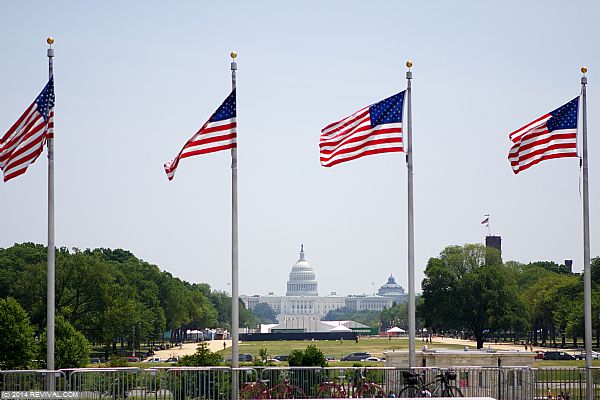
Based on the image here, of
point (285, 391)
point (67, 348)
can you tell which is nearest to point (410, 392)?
point (285, 391)

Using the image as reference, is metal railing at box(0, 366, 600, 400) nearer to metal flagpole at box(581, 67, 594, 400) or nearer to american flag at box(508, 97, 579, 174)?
metal flagpole at box(581, 67, 594, 400)

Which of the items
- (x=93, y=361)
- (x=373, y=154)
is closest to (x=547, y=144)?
(x=373, y=154)

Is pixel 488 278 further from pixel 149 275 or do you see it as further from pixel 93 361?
pixel 149 275

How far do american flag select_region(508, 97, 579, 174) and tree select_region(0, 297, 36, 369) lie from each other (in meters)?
41.2

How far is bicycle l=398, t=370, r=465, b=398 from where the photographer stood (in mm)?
31734

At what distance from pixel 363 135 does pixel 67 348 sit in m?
44.7

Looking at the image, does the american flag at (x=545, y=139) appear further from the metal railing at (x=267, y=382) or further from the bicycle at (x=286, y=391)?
the bicycle at (x=286, y=391)

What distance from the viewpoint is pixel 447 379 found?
31750 mm

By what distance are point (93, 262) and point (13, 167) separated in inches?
2940

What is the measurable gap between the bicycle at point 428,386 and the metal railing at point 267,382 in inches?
1.8

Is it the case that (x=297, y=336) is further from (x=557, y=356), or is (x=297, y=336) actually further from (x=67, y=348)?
(x=67, y=348)

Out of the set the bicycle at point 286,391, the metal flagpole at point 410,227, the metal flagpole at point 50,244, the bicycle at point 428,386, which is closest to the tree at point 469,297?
the metal flagpole at point 410,227

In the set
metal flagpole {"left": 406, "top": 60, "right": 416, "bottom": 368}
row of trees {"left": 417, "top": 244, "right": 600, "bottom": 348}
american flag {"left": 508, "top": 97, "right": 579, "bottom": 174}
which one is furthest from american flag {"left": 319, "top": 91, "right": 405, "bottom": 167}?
row of trees {"left": 417, "top": 244, "right": 600, "bottom": 348}

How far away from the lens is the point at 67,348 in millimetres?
73500
